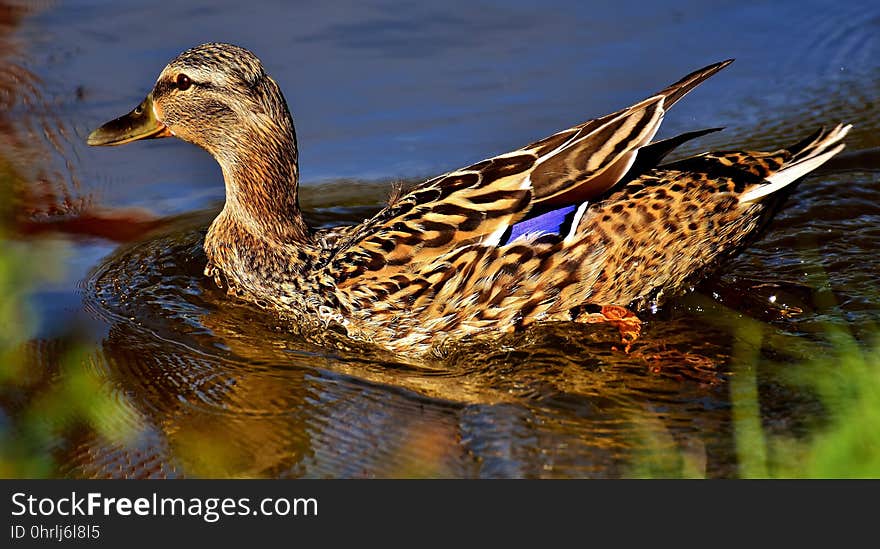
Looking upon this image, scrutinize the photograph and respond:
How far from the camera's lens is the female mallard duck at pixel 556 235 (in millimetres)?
6062

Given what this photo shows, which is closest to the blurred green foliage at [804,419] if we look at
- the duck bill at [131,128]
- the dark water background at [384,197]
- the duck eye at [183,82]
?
the dark water background at [384,197]

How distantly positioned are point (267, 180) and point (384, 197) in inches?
55.1

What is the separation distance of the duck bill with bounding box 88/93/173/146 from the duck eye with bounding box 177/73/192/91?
0.72 feet

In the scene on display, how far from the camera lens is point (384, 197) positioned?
26.7ft

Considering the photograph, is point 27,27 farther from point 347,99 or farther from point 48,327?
point 48,327

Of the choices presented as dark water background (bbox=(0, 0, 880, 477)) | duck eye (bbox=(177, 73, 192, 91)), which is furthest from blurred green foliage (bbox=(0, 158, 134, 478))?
duck eye (bbox=(177, 73, 192, 91))

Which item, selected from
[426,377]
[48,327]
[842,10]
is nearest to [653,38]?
[842,10]

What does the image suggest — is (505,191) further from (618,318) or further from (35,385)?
(35,385)

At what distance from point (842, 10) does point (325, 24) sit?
4521 millimetres

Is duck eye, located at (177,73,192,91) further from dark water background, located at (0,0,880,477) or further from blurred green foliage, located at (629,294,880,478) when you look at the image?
blurred green foliage, located at (629,294,880,478)

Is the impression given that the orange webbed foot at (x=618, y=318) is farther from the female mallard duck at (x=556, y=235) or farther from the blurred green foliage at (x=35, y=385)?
the blurred green foliage at (x=35, y=385)

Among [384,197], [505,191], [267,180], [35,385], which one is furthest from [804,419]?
[384,197]

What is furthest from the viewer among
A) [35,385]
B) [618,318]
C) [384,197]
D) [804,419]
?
[384,197]

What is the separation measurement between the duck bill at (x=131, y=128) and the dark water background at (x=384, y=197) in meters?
0.88
